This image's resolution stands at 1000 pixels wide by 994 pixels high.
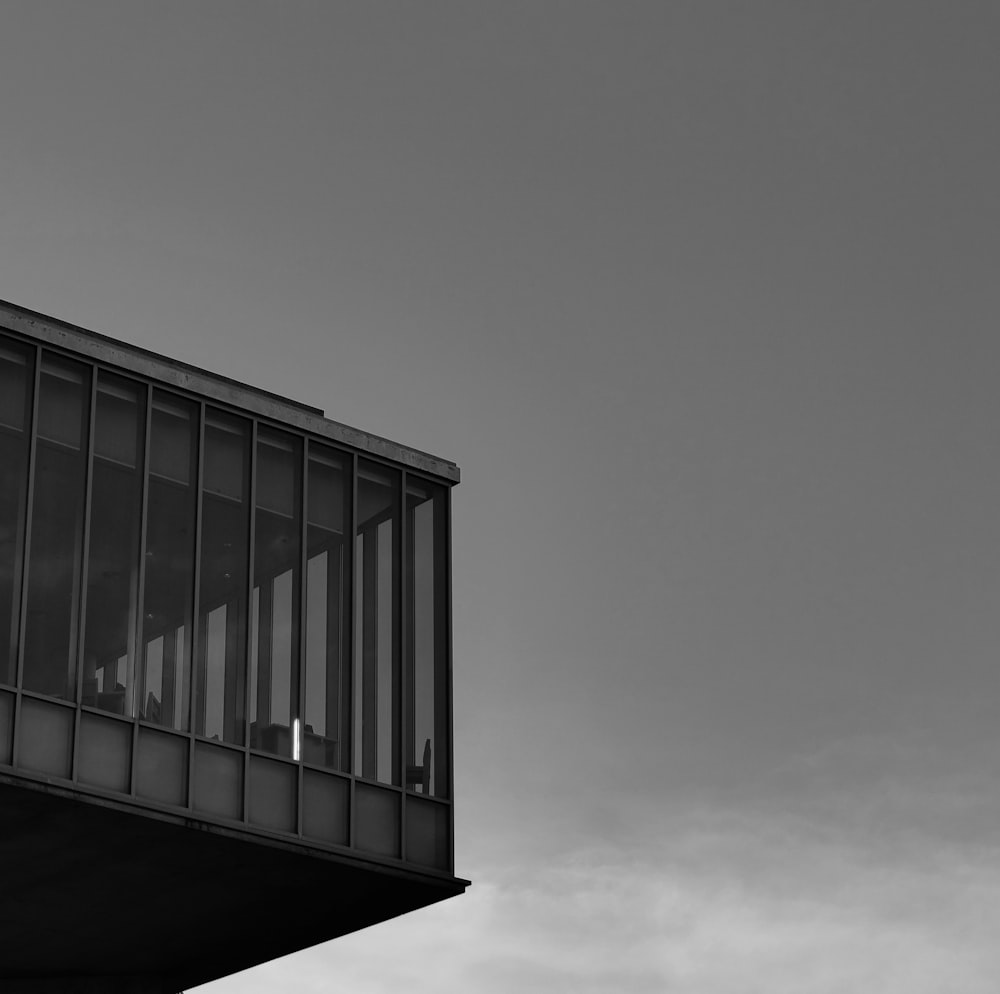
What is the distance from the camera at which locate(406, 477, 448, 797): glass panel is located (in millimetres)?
34969

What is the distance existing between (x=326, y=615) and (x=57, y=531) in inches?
200

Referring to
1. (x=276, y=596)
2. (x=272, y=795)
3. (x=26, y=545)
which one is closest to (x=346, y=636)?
(x=276, y=596)

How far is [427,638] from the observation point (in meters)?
36.0

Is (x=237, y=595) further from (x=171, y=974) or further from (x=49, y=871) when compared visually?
(x=171, y=974)

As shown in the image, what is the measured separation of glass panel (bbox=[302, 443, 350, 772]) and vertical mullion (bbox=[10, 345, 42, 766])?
5.11 m

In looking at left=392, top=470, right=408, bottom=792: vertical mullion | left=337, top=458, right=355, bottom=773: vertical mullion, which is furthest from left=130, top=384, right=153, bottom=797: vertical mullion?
left=392, top=470, right=408, bottom=792: vertical mullion

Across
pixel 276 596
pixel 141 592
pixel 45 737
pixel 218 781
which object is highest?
pixel 276 596

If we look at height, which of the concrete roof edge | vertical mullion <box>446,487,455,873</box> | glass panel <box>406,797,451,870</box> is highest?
the concrete roof edge

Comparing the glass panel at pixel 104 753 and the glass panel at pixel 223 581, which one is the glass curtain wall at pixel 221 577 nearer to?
the glass panel at pixel 223 581

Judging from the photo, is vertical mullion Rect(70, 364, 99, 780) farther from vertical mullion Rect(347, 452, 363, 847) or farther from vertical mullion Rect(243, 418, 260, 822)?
vertical mullion Rect(347, 452, 363, 847)

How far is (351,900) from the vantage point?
3472 centimetres

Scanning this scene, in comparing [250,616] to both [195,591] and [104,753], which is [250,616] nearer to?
[195,591]

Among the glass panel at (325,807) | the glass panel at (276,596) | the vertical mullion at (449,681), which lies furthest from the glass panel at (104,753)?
the vertical mullion at (449,681)

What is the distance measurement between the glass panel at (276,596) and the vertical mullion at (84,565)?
2.75 metres
